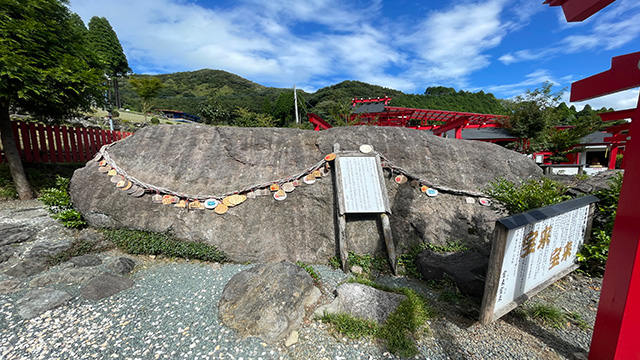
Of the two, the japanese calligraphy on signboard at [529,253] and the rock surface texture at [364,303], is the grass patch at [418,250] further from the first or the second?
the japanese calligraphy on signboard at [529,253]

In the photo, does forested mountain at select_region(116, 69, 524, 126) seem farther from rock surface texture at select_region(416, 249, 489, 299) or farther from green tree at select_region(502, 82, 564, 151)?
rock surface texture at select_region(416, 249, 489, 299)

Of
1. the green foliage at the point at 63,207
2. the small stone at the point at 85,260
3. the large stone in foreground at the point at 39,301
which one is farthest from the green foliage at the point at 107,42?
the large stone in foreground at the point at 39,301

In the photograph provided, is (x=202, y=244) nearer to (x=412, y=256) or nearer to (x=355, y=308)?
(x=355, y=308)

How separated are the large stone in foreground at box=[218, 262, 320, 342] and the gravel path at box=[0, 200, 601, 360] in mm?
122

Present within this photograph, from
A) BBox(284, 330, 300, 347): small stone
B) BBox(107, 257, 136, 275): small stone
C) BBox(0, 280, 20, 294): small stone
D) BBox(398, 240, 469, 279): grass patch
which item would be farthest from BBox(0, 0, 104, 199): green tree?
BBox(398, 240, 469, 279): grass patch

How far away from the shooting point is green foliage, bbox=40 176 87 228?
5047 millimetres

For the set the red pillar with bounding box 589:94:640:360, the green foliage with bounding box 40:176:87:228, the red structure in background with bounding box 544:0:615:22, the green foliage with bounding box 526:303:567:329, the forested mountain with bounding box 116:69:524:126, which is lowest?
the green foliage with bounding box 526:303:567:329

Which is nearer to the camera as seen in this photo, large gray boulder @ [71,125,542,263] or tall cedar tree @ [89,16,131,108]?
large gray boulder @ [71,125,542,263]

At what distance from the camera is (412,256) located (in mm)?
4590

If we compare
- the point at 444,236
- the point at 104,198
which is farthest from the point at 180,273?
the point at 444,236

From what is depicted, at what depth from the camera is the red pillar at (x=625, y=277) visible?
73.1 inches

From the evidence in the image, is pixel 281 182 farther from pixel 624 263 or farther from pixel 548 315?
pixel 624 263

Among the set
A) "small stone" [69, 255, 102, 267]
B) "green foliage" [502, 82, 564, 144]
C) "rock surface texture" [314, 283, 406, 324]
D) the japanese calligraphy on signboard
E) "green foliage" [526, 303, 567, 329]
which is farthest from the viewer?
"green foliage" [502, 82, 564, 144]

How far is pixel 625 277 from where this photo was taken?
1.92 m
